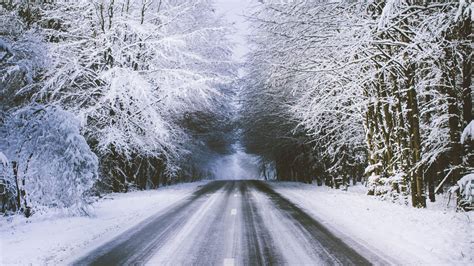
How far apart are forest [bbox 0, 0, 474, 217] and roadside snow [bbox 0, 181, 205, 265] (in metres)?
0.70

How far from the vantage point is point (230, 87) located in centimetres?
3331

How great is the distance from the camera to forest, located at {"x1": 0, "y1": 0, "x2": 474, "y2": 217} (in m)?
10.1

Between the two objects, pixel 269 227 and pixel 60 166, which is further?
pixel 60 166

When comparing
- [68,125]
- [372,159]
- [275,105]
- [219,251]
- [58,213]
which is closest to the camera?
[219,251]

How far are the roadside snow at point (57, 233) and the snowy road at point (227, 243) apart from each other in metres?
0.51

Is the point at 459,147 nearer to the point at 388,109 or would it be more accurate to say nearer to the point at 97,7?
the point at 388,109

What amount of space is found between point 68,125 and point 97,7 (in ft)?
35.3

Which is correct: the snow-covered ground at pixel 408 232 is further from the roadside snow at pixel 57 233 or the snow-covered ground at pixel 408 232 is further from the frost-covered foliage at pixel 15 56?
the frost-covered foliage at pixel 15 56

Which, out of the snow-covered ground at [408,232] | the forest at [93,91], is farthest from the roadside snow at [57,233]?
the snow-covered ground at [408,232]

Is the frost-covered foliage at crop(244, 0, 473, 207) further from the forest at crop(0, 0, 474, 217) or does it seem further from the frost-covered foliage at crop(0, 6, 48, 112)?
the frost-covered foliage at crop(0, 6, 48, 112)

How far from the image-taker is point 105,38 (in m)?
18.7

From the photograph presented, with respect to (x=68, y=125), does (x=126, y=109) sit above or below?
above

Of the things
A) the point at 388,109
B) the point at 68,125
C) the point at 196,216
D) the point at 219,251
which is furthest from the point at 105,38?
the point at 219,251

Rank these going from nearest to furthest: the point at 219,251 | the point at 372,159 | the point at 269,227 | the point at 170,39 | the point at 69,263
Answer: the point at 69,263 → the point at 219,251 → the point at 269,227 → the point at 372,159 → the point at 170,39
